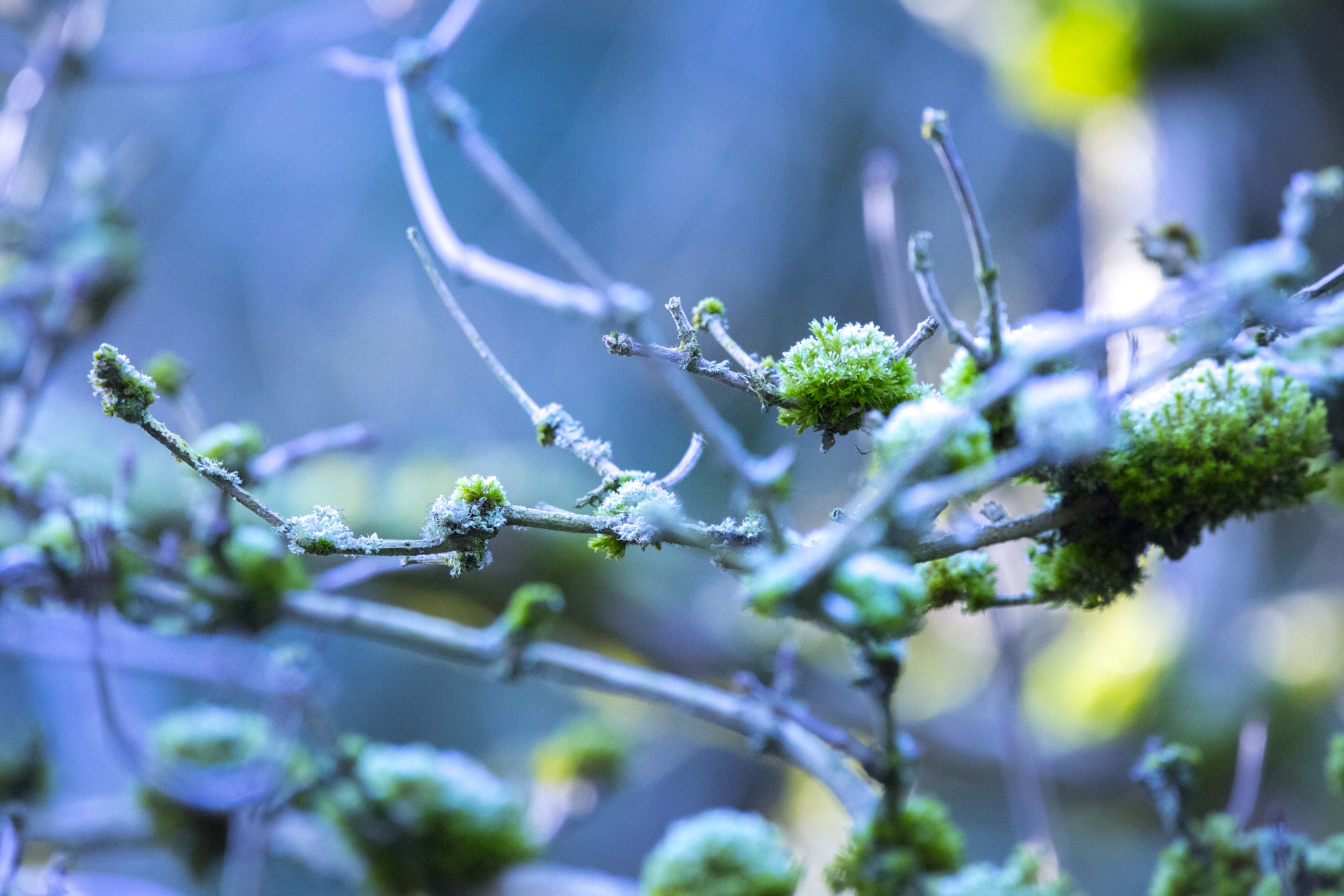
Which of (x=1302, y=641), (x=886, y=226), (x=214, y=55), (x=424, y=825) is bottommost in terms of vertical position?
(x=424, y=825)

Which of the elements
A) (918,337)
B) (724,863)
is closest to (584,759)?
(724,863)

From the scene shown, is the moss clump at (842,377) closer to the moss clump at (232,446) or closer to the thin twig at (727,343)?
the thin twig at (727,343)

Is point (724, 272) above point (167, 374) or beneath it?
above

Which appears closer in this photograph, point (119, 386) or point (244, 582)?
point (119, 386)

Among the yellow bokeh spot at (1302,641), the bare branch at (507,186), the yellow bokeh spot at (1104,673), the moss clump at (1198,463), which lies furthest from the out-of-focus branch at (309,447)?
the yellow bokeh spot at (1302,641)

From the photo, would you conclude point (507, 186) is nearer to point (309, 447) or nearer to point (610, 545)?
point (610, 545)

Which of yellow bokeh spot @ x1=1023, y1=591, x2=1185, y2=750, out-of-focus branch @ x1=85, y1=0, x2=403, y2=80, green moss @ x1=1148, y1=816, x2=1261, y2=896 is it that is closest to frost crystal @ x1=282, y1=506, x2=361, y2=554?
green moss @ x1=1148, y1=816, x2=1261, y2=896

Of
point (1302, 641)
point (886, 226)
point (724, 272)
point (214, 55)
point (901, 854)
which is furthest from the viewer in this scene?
point (724, 272)

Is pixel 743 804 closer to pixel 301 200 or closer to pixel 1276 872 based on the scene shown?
pixel 301 200
